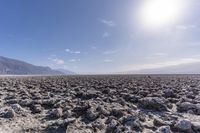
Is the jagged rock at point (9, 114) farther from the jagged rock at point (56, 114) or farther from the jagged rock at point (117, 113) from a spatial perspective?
the jagged rock at point (117, 113)

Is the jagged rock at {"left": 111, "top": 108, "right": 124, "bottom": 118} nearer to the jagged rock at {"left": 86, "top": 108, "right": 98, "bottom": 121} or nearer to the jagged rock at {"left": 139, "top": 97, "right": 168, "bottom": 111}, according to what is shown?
the jagged rock at {"left": 86, "top": 108, "right": 98, "bottom": 121}

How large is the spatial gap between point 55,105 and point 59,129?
11.6 feet

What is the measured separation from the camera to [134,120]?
8.48 metres

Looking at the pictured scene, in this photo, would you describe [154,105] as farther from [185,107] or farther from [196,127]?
[196,127]

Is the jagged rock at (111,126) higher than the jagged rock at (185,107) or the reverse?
the reverse

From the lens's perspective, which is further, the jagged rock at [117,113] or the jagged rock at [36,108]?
the jagged rock at [36,108]

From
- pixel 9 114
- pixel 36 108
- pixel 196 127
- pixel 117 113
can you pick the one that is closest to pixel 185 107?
pixel 196 127

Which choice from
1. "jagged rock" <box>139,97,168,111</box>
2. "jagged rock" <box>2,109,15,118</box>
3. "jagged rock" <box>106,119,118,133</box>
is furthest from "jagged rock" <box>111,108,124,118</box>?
"jagged rock" <box>2,109,15,118</box>

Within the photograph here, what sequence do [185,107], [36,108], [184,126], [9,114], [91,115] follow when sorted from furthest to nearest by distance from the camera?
[185,107]
[36,108]
[9,114]
[91,115]
[184,126]

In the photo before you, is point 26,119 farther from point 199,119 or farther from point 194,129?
point 199,119

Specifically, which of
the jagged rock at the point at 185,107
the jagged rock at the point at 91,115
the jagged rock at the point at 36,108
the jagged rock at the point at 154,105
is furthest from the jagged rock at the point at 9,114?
the jagged rock at the point at 185,107

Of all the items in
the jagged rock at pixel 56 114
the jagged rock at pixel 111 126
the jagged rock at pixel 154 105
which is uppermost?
the jagged rock at pixel 154 105

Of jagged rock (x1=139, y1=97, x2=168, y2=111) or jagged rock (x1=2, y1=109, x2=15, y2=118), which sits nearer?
jagged rock (x1=2, y1=109, x2=15, y2=118)

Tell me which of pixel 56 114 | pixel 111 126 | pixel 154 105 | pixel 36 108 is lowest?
pixel 111 126
